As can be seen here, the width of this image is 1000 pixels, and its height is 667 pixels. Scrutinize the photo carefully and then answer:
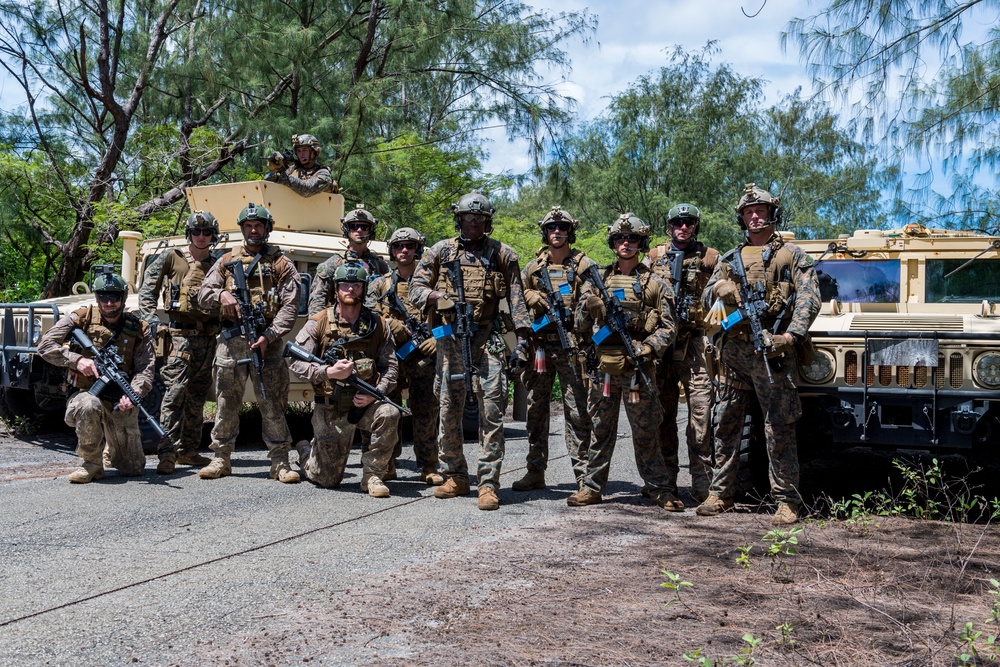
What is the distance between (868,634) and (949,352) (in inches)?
115

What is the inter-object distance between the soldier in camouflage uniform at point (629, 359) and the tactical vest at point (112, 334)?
345cm

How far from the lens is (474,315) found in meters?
6.90

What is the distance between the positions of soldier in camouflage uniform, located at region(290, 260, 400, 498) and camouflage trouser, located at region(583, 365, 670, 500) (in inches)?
55.8

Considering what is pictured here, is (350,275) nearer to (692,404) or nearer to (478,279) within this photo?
(478,279)

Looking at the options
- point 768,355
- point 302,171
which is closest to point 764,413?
point 768,355

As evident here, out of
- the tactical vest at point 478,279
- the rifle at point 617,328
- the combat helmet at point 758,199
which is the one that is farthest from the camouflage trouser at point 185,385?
the combat helmet at point 758,199

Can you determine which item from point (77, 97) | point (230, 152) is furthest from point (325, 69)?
point (77, 97)

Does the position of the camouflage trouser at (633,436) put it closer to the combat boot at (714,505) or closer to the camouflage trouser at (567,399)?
the camouflage trouser at (567,399)

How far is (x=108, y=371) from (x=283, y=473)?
57.9 inches

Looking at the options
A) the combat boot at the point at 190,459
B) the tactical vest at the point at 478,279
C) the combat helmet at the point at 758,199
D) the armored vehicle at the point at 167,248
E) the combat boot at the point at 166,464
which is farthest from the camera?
the armored vehicle at the point at 167,248

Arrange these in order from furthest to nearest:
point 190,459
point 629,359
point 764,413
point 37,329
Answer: point 37,329 < point 190,459 < point 629,359 < point 764,413

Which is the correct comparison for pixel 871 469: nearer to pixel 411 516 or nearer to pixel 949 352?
pixel 949 352

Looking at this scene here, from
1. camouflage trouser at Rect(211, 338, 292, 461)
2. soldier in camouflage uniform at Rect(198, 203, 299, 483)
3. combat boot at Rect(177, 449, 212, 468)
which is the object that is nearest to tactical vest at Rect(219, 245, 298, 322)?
soldier in camouflage uniform at Rect(198, 203, 299, 483)

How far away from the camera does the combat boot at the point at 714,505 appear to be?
6.43 meters
